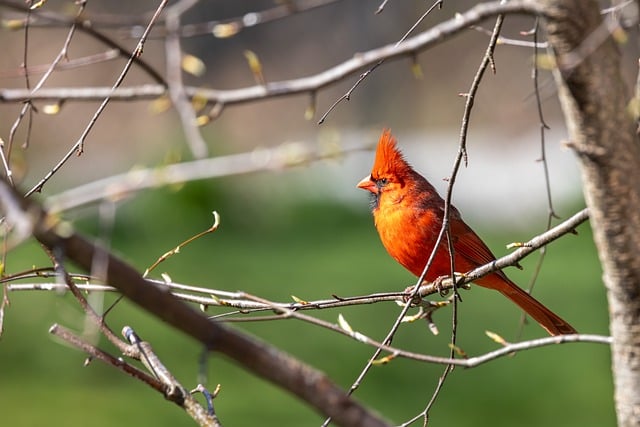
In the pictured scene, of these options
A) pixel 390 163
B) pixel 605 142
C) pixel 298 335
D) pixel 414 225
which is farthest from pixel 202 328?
pixel 298 335

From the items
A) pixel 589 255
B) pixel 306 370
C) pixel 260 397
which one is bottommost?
pixel 589 255

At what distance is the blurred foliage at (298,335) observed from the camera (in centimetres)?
580

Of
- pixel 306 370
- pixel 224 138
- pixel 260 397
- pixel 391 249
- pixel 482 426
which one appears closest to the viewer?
pixel 306 370

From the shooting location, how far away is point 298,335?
284 inches

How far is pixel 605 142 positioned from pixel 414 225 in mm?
2066

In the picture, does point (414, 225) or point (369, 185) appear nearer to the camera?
point (414, 225)

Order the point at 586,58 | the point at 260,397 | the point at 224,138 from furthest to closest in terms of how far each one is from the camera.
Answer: the point at 224,138, the point at 260,397, the point at 586,58

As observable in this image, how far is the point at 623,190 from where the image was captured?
4.54 feet

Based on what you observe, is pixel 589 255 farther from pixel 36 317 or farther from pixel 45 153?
pixel 45 153

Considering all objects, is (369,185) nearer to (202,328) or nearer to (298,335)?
(202,328)

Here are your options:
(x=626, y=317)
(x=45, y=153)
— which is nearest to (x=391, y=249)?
(x=626, y=317)

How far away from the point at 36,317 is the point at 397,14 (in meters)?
6.72

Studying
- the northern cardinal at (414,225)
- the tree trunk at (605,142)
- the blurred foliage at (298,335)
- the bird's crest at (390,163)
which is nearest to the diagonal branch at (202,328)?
the tree trunk at (605,142)

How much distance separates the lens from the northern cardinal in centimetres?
338
